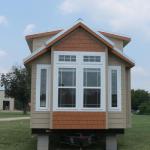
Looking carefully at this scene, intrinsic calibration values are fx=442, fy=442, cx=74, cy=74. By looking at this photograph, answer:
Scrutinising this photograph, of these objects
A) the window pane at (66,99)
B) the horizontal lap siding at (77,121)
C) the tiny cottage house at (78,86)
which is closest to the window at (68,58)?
the tiny cottage house at (78,86)

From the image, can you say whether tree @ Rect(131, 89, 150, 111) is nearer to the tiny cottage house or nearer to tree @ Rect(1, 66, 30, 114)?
tree @ Rect(1, 66, 30, 114)

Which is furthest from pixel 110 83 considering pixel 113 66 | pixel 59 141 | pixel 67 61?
pixel 59 141

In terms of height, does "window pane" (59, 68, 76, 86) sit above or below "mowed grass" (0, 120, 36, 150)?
above

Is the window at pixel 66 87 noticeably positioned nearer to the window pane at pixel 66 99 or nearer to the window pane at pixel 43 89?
the window pane at pixel 66 99

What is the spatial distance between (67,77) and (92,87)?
1.04 metres

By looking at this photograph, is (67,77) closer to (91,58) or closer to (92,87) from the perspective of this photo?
(92,87)

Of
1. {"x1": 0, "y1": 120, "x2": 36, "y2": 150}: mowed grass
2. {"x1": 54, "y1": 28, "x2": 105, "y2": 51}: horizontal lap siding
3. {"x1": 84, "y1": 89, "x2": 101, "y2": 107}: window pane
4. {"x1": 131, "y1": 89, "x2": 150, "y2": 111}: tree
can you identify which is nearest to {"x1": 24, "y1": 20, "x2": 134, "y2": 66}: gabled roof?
{"x1": 54, "y1": 28, "x2": 105, "y2": 51}: horizontal lap siding

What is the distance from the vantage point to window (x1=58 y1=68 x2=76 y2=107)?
16.9 m

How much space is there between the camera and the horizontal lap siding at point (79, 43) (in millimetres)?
17312

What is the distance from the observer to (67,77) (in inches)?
673

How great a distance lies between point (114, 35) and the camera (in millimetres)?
19578

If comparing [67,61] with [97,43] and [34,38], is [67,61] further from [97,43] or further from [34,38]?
[34,38]

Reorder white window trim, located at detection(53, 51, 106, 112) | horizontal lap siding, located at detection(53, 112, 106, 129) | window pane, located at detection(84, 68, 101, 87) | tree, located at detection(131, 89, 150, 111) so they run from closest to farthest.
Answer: horizontal lap siding, located at detection(53, 112, 106, 129) → white window trim, located at detection(53, 51, 106, 112) → window pane, located at detection(84, 68, 101, 87) → tree, located at detection(131, 89, 150, 111)

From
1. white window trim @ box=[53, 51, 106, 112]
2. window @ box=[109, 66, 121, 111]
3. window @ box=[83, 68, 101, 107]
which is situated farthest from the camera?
window @ box=[109, 66, 121, 111]
